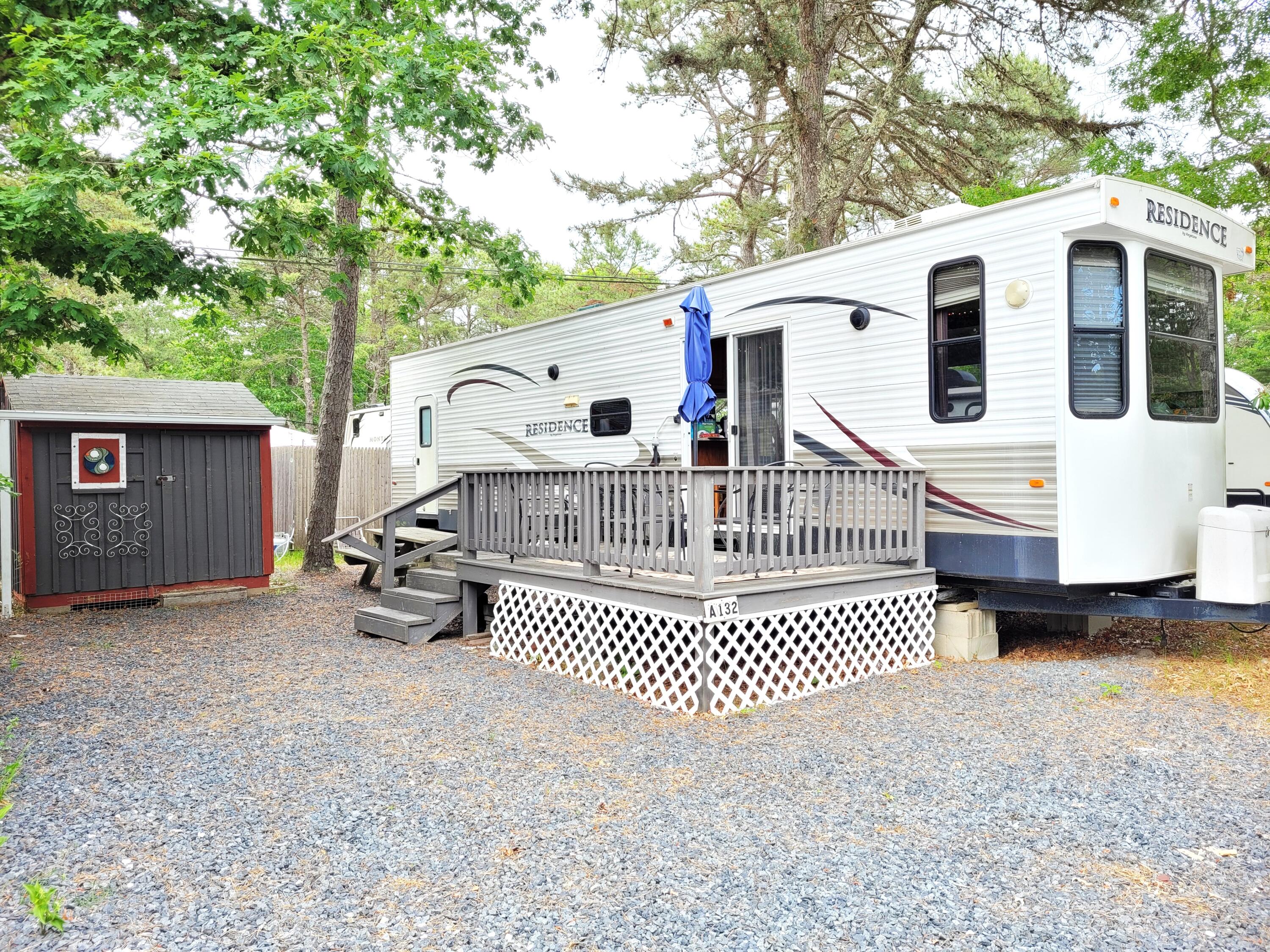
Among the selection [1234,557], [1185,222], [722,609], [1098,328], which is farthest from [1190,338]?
[722,609]

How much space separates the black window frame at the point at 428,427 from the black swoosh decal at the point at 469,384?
383mm

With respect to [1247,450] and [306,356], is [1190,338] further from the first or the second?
[306,356]

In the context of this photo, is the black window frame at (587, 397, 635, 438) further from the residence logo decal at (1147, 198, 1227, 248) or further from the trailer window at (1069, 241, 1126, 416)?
the residence logo decal at (1147, 198, 1227, 248)

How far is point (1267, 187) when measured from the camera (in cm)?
1043

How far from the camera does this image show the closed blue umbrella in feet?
21.8

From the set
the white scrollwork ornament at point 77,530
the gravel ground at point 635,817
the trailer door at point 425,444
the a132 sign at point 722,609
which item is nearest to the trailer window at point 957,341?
the gravel ground at point 635,817

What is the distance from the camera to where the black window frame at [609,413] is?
26.0 feet

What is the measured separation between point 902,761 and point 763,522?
2.72 metres

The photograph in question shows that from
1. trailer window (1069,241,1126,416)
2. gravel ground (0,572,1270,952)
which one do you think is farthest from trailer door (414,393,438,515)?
trailer window (1069,241,1126,416)

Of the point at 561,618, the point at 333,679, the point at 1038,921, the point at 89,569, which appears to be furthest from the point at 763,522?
the point at 89,569

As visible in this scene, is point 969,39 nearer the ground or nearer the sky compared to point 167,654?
nearer the sky

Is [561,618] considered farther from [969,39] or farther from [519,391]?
[969,39]

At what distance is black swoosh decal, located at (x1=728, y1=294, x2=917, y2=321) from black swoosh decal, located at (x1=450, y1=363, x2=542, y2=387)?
2.74m

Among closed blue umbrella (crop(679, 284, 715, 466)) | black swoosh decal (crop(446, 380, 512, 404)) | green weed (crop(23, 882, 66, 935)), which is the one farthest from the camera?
black swoosh decal (crop(446, 380, 512, 404))
